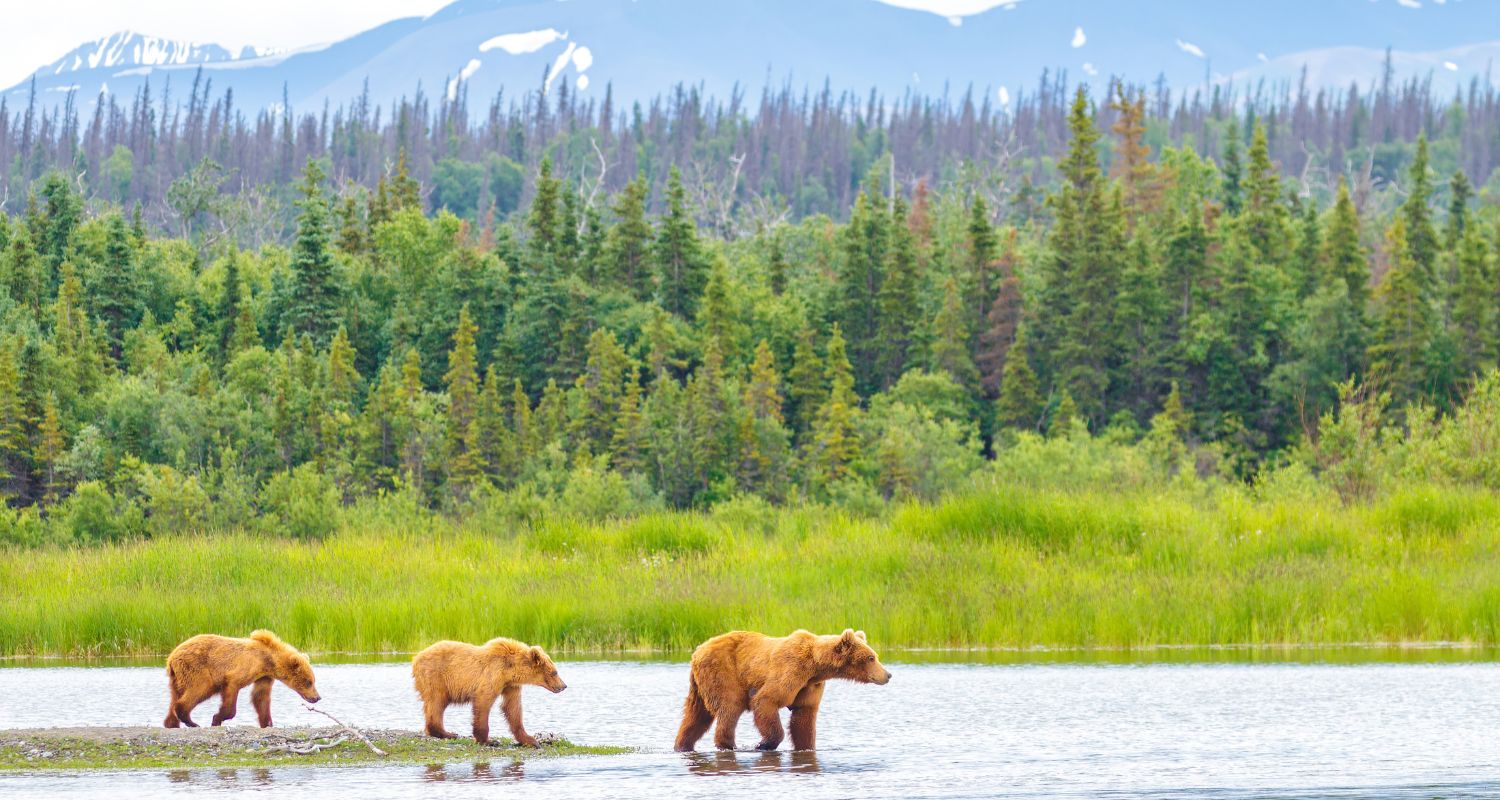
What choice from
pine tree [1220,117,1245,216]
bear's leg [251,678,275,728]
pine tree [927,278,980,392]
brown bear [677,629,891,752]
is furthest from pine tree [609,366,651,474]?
brown bear [677,629,891,752]

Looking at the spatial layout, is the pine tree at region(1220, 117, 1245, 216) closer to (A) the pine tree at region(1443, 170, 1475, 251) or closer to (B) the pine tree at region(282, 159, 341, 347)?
(A) the pine tree at region(1443, 170, 1475, 251)

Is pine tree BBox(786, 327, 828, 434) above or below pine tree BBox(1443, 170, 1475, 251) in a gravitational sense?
below

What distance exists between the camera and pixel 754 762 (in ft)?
40.9

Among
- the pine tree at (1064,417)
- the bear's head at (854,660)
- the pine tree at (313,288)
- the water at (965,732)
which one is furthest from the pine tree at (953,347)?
the bear's head at (854,660)

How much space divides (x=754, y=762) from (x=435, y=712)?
2.31 metres

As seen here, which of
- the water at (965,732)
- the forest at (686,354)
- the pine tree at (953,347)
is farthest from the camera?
the pine tree at (953,347)

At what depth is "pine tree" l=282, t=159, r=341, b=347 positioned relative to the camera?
2899 inches

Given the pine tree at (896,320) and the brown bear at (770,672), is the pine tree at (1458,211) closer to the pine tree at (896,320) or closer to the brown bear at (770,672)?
the pine tree at (896,320)

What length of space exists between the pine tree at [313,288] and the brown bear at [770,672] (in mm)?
62943

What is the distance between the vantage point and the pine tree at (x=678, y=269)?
263ft

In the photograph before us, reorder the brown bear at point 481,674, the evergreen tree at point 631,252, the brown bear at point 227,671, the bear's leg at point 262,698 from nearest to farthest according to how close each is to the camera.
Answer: the brown bear at point 481,674, the brown bear at point 227,671, the bear's leg at point 262,698, the evergreen tree at point 631,252

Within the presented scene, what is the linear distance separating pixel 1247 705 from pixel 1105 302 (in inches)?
2519

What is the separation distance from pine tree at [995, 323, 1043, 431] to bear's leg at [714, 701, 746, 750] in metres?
62.5

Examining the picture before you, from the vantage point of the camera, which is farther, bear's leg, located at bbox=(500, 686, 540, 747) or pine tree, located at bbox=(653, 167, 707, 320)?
pine tree, located at bbox=(653, 167, 707, 320)
